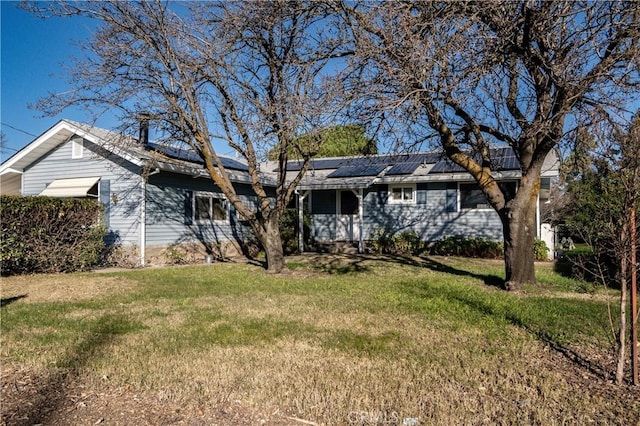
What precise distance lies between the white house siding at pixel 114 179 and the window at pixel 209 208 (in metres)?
2.32

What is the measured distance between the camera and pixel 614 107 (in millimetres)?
7012

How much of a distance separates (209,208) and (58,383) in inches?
488

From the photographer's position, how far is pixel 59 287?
9.28m

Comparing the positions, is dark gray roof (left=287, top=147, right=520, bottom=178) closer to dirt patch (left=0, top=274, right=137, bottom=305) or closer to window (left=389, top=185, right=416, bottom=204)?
window (left=389, top=185, right=416, bottom=204)

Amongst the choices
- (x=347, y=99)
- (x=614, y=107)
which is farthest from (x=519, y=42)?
(x=347, y=99)

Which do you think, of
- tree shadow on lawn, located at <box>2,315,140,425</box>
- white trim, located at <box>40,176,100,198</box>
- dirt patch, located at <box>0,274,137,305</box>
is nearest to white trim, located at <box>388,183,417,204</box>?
white trim, located at <box>40,176,100,198</box>

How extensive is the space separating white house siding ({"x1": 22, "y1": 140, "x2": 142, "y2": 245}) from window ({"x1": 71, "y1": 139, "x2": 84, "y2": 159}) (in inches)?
5.2

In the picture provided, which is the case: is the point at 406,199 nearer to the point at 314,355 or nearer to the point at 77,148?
the point at 77,148

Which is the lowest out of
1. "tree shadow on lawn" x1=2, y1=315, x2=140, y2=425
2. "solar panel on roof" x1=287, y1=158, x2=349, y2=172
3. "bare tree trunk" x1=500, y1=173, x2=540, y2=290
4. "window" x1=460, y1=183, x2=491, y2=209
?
"tree shadow on lawn" x1=2, y1=315, x2=140, y2=425

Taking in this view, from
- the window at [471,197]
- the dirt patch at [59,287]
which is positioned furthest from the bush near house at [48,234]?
the window at [471,197]

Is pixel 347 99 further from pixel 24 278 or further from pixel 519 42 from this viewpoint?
pixel 24 278

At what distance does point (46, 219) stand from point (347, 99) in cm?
848

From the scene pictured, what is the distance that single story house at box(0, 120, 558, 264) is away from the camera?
45.0 feet

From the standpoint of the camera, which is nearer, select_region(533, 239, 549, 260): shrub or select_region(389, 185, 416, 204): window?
select_region(533, 239, 549, 260): shrub
